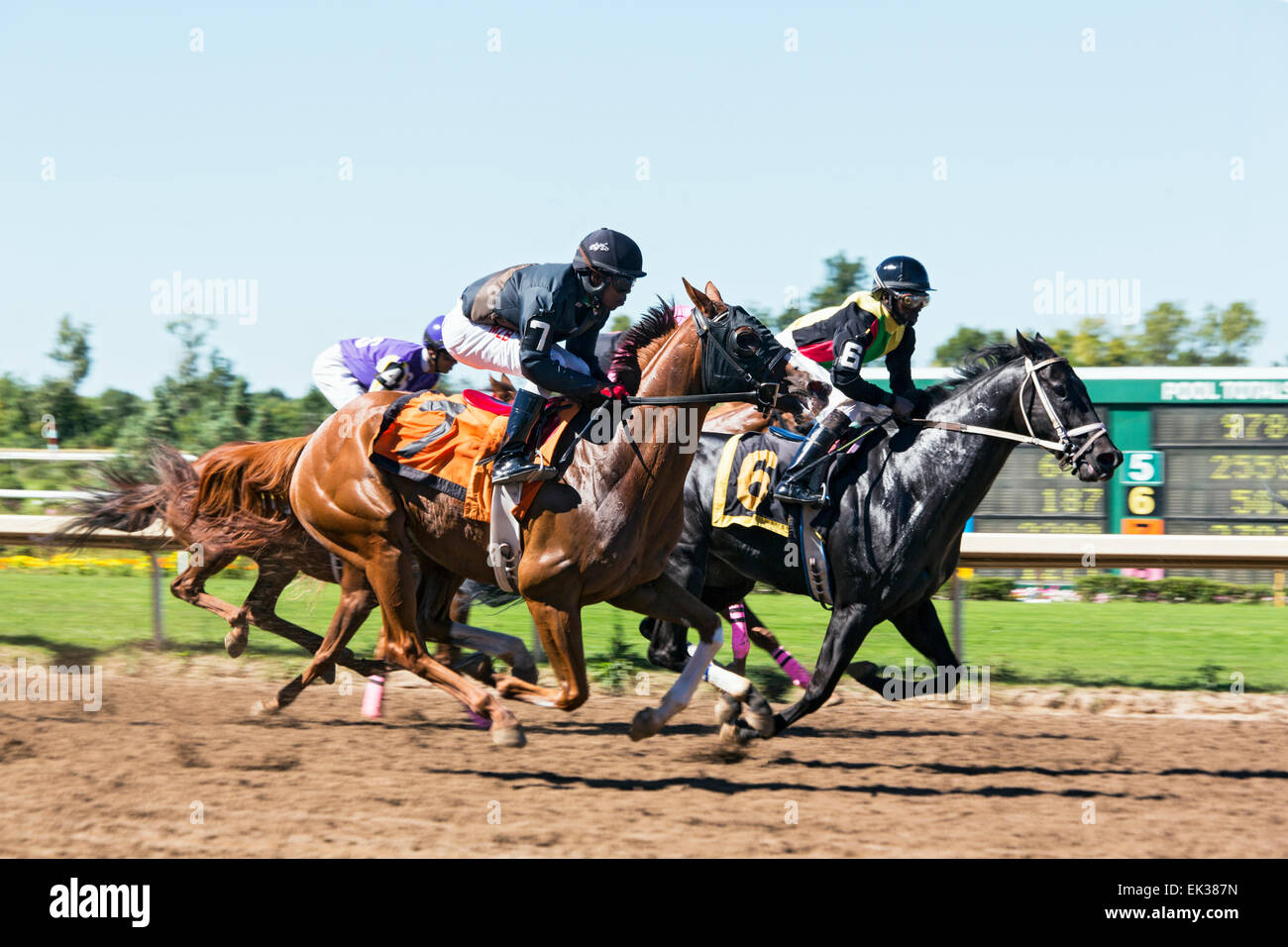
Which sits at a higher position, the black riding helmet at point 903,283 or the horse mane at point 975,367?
the black riding helmet at point 903,283

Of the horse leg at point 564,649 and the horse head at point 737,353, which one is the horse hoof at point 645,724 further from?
the horse head at point 737,353

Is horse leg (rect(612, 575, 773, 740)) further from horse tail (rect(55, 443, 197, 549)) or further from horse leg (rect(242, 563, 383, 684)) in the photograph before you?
horse tail (rect(55, 443, 197, 549))

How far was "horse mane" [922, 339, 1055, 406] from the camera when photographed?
625 cm

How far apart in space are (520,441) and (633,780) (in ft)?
4.84

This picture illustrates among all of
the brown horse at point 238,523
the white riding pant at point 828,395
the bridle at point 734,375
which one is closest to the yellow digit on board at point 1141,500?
the white riding pant at point 828,395

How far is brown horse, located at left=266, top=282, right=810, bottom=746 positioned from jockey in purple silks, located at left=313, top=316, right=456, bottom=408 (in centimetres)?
106

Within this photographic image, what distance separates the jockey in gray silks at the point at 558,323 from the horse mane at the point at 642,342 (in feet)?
0.28

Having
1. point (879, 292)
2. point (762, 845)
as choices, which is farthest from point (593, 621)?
point (762, 845)

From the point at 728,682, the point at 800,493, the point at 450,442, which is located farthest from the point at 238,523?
the point at 800,493

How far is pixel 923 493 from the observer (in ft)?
19.4

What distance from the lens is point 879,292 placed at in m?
6.15

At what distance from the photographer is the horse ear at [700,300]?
4895 millimetres

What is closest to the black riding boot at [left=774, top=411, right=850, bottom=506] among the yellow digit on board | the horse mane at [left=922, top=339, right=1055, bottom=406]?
the horse mane at [left=922, top=339, right=1055, bottom=406]
